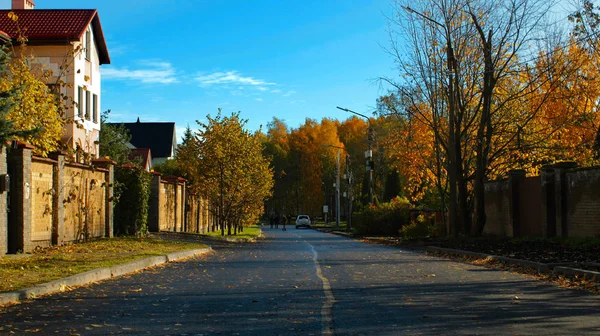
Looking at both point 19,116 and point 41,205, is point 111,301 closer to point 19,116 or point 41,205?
point 41,205

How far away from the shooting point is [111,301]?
33.9 feet

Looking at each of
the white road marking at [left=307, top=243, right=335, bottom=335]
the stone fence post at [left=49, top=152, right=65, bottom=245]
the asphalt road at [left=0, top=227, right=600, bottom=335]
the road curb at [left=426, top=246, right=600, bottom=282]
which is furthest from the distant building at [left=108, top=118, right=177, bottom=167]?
the white road marking at [left=307, top=243, right=335, bottom=335]

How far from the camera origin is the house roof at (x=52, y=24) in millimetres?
34375

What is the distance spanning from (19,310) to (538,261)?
11448 millimetres

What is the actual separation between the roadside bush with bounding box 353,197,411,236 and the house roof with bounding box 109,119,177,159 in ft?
170

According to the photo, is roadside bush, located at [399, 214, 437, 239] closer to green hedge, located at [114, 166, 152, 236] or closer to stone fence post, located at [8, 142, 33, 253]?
green hedge, located at [114, 166, 152, 236]

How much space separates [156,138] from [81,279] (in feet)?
272

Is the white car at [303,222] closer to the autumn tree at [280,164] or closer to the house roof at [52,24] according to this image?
the autumn tree at [280,164]

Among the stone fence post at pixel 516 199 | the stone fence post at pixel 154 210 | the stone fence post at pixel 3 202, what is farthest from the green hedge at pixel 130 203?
the stone fence post at pixel 516 199

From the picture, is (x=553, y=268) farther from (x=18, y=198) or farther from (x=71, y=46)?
(x=71, y=46)

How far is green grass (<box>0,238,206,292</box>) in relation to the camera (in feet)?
39.3

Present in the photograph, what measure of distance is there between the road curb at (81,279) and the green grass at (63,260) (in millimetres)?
254

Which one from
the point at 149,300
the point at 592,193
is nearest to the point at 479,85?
the point at 592,193

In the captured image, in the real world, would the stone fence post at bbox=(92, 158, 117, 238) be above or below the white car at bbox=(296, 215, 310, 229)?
above
